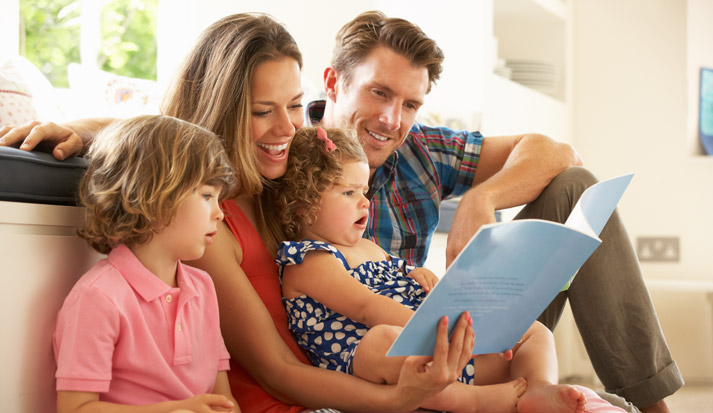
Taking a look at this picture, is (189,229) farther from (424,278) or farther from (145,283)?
(424,278)

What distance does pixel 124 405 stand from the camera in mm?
1046

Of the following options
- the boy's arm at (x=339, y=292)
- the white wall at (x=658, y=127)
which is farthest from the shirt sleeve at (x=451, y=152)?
the white wall at (x=658, y=127)

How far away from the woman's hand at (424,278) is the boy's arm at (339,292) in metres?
0.11

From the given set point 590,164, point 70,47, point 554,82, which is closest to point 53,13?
point 70,47

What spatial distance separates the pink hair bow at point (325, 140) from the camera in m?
1.47

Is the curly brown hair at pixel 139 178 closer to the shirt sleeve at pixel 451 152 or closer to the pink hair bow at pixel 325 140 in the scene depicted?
the pink hair bow at pixel 325 140

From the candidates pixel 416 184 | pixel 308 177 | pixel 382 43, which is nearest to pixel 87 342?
pixel 308 177

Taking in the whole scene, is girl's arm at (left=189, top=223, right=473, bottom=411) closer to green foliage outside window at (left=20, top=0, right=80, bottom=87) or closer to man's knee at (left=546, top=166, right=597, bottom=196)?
man's knee at (left=546, top=166, right=597, bottom=196)

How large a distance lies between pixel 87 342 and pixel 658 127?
3769 millimetres

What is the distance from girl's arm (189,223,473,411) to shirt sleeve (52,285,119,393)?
10.8 inches

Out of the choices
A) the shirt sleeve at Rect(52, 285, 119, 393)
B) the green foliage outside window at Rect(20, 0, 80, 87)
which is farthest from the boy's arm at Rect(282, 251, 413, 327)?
the green foliage outside window at Rect(20, 0, 80, 87)

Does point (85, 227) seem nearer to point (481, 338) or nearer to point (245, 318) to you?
point (245, 318)

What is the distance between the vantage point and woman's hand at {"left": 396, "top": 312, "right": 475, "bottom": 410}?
1.06m

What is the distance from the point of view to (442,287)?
0.98 metres
